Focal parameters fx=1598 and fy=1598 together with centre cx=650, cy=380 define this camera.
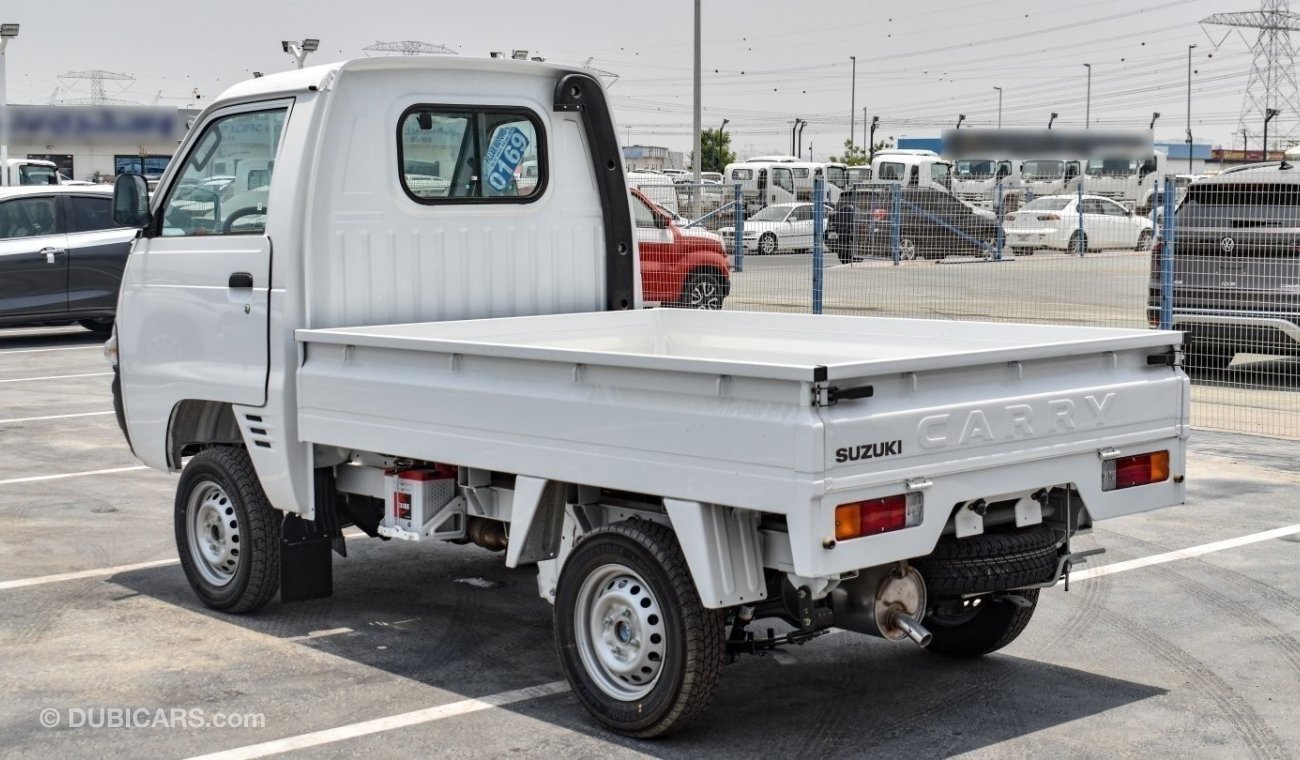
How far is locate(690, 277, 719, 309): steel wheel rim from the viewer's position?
18.9 metres

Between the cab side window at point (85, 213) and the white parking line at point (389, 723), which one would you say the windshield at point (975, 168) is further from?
the white parking line at point (389, 723)

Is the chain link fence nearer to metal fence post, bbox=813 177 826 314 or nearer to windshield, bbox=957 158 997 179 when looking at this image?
metal fence post, bbox=813 177 826 314

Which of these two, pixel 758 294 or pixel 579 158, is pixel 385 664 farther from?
pixel 758 294

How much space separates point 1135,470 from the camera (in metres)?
5.79

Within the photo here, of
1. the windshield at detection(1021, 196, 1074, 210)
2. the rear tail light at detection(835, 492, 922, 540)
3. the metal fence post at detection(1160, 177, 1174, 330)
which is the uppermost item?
the windshield at detection(1021, 196, 1074, 210)

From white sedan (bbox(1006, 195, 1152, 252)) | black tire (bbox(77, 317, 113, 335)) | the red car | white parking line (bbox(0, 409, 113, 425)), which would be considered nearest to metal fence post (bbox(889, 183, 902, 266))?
white sedan (bbox(1006, 195, 1152, 252))

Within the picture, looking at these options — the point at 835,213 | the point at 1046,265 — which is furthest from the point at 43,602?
the point at 1046,265

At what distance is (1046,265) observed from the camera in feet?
65.5

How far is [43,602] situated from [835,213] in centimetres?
1147

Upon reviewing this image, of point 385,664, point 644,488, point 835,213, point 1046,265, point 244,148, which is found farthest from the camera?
point 1046,265

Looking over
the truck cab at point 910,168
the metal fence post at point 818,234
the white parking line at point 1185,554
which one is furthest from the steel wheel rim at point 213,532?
the truck cab at point 910,168

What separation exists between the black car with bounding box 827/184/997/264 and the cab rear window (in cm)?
1135

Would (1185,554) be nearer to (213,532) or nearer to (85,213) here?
(213,532)

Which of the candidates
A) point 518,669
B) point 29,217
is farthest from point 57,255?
point 518,669
